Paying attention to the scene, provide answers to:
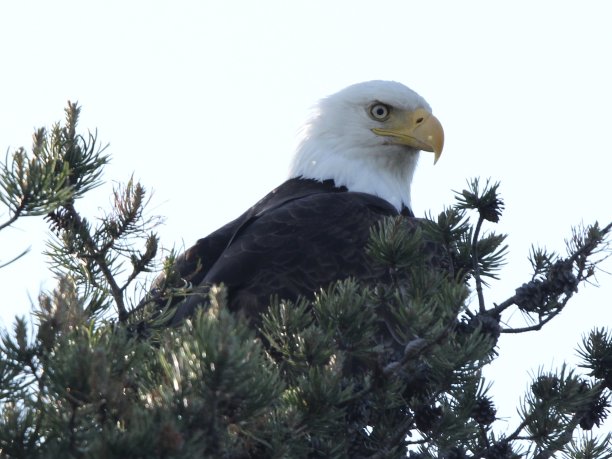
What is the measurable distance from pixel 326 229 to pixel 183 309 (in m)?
0.89

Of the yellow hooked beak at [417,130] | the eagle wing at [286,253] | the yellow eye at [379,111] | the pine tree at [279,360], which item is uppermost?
the yellow eye at [379,111]

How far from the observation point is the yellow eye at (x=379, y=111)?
7091mm

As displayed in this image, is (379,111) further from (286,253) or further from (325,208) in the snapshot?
(286,253)

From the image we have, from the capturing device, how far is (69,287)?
2990 mm

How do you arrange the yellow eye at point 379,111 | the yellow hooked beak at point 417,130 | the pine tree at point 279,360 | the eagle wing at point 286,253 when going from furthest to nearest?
1. the yellow eye at point 379,111
2. the yellow hooked beak at point 417,130
3. the eagle wing at point 286,253
4. the pine tree at point 279,360

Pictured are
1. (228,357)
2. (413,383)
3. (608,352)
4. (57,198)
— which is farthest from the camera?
(608,352)

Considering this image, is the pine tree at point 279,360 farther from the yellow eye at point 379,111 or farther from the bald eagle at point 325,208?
the yellow eye at point 379,111

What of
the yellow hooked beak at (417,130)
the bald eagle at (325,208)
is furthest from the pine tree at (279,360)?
the yellow hooked beak at (417,130)

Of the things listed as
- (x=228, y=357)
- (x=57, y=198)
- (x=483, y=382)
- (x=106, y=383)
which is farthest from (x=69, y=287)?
(x=483, y=382)

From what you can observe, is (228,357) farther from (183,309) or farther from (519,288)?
(183,309)

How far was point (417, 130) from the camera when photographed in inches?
274

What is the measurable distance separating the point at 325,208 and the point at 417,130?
129 centimetres

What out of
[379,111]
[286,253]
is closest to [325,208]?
[286,253]

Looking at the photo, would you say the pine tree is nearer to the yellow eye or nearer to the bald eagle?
the bald eagle
